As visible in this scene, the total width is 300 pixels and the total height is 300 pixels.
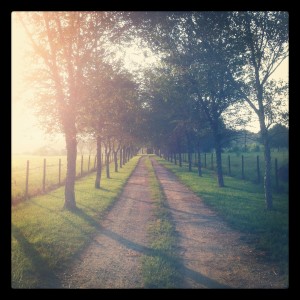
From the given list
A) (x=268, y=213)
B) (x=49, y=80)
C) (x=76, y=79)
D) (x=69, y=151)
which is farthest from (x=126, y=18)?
(x=268, y=213)

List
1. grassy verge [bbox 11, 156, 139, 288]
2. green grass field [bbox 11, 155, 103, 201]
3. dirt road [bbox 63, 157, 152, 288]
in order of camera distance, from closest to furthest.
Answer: dirt road [bbox 63, 157, 152, 288], grassy verge [bbox 11, 156, 139, 288], green grass field [bbox 11, 155, 103, 201]

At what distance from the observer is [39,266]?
623 centimetres

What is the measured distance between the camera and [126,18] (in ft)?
33.2

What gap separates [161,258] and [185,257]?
→ 629 millimetres

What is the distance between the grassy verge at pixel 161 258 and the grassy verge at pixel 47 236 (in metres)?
1.93

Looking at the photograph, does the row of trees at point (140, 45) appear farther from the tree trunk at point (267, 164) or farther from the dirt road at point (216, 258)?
the dirt road at point (216, 258)

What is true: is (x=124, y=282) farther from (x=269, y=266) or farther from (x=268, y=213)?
(x=268, y=213)

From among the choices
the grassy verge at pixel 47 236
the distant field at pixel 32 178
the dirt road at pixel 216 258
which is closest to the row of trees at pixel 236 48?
the dirt road at pixel 216 258

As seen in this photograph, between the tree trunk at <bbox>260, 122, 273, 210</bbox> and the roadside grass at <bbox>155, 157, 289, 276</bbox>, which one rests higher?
the tree trunk at <bbox>260, 122, 273, 210</bbox>

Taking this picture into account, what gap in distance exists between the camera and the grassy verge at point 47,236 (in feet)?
19.3

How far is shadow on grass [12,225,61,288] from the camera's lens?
5510 mm

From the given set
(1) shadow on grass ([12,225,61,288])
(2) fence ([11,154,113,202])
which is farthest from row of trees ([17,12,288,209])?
(1) shadow on grass ([12,225,61,288])

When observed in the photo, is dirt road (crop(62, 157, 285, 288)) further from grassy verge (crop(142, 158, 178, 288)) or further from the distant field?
the distant field

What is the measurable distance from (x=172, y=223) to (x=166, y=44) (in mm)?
9893
